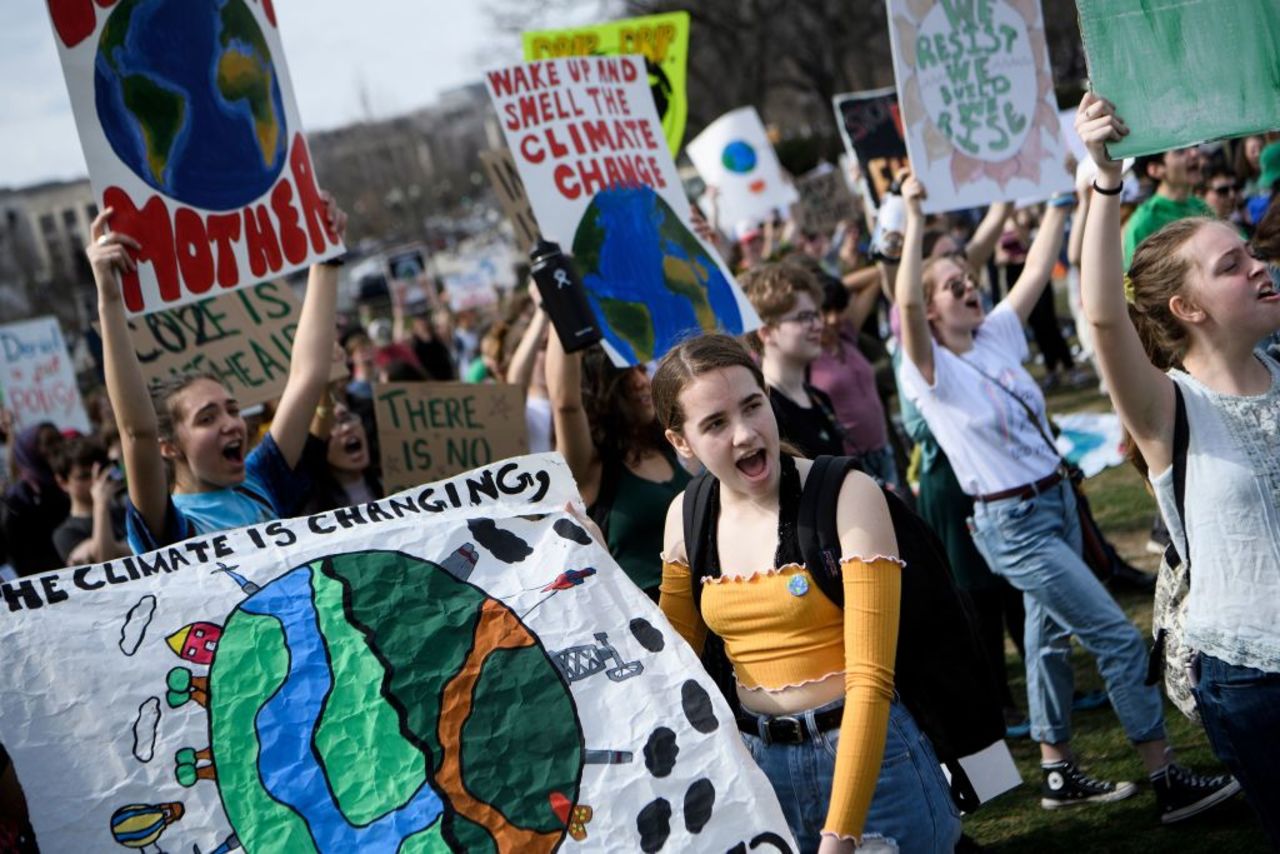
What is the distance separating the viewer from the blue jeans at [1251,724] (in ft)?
9.30

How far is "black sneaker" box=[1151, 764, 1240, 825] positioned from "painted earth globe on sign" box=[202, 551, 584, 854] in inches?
105

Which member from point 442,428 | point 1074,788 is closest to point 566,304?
Answer: point 442,428

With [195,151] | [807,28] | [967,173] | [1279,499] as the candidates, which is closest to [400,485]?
[195,151]

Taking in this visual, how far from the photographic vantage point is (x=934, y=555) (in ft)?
9.16

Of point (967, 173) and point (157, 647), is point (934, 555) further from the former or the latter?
point (967, 173)

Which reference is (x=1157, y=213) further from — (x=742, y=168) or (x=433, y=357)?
(x=742, y=168)

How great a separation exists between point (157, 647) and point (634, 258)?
3008 millimetres

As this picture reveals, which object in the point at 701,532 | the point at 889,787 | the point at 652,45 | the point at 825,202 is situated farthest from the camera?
the point at 825,202

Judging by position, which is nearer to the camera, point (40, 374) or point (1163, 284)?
point (1163, 284)

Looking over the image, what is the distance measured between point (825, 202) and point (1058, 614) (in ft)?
50.9

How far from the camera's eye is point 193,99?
4152 millimetres

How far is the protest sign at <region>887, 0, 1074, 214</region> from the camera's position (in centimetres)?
560

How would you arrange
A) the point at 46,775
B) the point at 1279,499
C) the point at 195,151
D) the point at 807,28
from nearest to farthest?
the point at 46,775 < the point at 1279,499 < the point at 195,151 < the point at 807,28

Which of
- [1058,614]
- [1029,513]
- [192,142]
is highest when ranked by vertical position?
[192,142]
